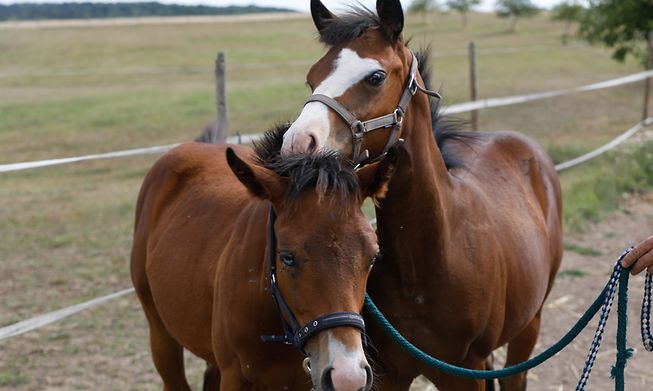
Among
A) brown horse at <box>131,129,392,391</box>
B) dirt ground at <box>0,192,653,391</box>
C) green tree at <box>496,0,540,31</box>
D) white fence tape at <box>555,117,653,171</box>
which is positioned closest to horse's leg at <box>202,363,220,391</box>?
brown horse at <box>131,129,392,391</box>

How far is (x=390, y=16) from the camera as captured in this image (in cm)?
283

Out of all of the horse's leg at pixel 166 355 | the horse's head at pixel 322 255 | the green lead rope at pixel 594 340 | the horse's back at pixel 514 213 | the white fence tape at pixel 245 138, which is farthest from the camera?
the white fence tape at pixel 245 138

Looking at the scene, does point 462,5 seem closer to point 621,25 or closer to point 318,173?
point 621,25

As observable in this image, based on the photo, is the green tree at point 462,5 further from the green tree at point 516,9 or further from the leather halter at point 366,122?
the leather halter at point 366,122

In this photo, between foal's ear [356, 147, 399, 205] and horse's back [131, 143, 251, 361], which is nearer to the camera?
foal's ear [356, 147, 399, 205]

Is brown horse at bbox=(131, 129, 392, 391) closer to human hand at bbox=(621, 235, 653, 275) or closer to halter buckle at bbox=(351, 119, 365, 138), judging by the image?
halter buckle at bbox=(351, 119, 365, 138)

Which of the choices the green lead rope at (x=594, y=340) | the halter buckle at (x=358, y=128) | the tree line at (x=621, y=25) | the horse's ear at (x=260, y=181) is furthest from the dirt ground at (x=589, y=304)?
the tree line at (x=621, y=25)

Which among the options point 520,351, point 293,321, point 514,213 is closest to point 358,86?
point 293,321

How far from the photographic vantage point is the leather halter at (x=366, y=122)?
8.62 ft

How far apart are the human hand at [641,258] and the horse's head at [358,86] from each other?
929 millimetres

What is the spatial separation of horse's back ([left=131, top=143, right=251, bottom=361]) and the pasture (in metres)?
1.12

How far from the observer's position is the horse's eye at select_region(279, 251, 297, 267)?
2176 mm

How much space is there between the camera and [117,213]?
28.2ft

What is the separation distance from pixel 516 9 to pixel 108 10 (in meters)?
39.9
